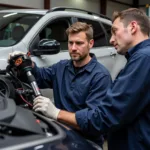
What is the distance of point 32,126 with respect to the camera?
5.41 feet

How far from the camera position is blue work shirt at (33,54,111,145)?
246 cm

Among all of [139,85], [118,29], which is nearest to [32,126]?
[139,85]

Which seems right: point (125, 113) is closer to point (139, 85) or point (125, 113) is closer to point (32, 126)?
point (139, 85)

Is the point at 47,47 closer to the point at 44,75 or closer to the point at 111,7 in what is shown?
the point at 44,75

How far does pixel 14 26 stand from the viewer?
411 centimetres

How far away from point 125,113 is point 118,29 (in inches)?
19.1

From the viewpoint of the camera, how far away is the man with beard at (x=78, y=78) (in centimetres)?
248

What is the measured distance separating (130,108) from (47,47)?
2.04m

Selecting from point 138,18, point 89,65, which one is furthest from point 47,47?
point 138,18

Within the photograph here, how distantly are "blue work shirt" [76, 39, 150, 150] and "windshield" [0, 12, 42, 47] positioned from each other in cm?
215

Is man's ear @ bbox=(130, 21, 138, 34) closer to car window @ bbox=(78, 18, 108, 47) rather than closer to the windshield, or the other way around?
the windshield

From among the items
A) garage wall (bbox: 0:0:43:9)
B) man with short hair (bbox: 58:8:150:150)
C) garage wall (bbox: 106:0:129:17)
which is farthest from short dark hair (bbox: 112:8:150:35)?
garage wall (bbox: 106:0:129:17)

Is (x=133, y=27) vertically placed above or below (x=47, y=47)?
above

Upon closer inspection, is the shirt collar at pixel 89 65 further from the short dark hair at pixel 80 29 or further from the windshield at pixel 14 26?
the windshield at pixel 14 26
